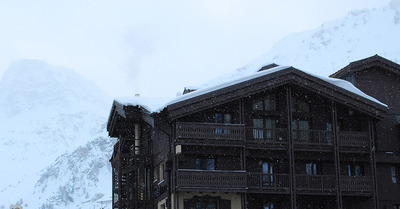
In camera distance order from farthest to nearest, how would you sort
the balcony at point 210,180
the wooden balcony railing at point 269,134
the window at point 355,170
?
1. the window at point 355,170
2. the wooden balcony railing at point 269,134
3. the balcony at point 210,180

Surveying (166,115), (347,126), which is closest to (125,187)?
(166,115)

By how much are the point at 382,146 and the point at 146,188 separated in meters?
15.1

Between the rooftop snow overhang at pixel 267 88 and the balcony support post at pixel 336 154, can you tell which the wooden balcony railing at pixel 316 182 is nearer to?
the balcony support post at pixel 336 154

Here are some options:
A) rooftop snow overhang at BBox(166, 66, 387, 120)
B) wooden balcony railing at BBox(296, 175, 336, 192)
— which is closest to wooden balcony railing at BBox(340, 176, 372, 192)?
wooden balcony railing at BBox(296, 175, 336, 192)

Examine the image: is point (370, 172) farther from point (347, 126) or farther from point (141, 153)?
point (141, 153)

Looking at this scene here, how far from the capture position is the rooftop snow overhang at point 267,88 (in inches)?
1527

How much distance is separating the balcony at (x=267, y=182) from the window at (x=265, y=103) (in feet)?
13.9

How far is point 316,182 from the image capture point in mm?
40250

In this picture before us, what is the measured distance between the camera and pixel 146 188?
44.6m

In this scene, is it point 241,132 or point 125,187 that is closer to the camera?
point 241,132

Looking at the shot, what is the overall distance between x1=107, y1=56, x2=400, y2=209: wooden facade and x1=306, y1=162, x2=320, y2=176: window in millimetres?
59

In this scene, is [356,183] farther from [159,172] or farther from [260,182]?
[159,172]

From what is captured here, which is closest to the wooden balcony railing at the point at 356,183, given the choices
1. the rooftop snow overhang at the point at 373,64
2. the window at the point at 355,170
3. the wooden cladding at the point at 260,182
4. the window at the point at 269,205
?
the wooden cladding at the point at 260,182

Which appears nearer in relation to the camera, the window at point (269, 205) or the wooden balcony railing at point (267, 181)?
the wooden balcony railing at point (267, 181)
